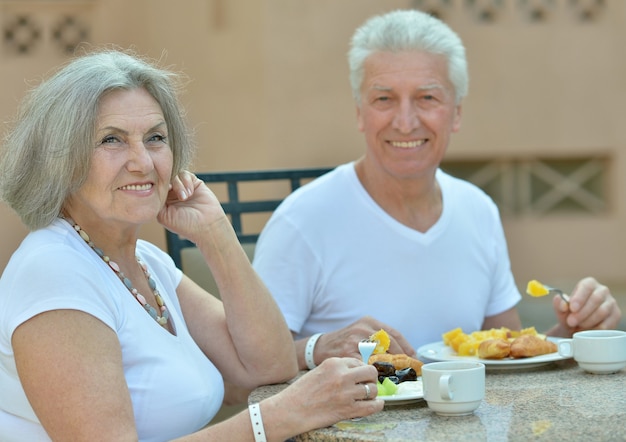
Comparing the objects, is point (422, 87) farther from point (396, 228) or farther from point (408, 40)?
point (396, 228)

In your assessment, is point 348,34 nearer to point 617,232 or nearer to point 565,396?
point 617,232

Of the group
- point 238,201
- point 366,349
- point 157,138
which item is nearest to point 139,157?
point 157,138

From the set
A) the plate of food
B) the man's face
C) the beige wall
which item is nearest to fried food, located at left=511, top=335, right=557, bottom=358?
the plate of food

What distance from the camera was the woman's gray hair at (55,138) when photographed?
235 cm

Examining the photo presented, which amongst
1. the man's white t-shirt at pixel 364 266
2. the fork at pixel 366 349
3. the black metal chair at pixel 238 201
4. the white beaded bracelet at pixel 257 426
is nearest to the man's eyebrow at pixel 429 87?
the man's white t-shirt at pixel 364 266

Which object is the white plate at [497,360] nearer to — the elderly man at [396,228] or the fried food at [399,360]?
the fried food at [399,360]

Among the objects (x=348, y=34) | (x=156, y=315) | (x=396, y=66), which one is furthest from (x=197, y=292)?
(x=348, y=34)

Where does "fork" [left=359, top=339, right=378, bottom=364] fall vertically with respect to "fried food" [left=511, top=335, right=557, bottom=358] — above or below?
above

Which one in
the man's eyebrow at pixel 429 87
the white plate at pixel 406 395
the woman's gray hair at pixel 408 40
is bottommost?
the white plate at pixel 406 395

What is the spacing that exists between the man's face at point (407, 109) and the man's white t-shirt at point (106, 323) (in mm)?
1058

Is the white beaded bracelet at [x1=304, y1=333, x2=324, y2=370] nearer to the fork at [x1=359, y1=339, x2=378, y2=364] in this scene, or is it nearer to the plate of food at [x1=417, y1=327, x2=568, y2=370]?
the plate of food at [x1=417, y1=327, x2=568, y2=370]

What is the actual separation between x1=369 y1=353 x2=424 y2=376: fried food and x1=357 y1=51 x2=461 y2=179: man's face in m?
0.81

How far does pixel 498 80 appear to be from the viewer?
10555 millimetres

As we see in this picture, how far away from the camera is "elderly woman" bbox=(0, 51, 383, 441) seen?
216 cm
